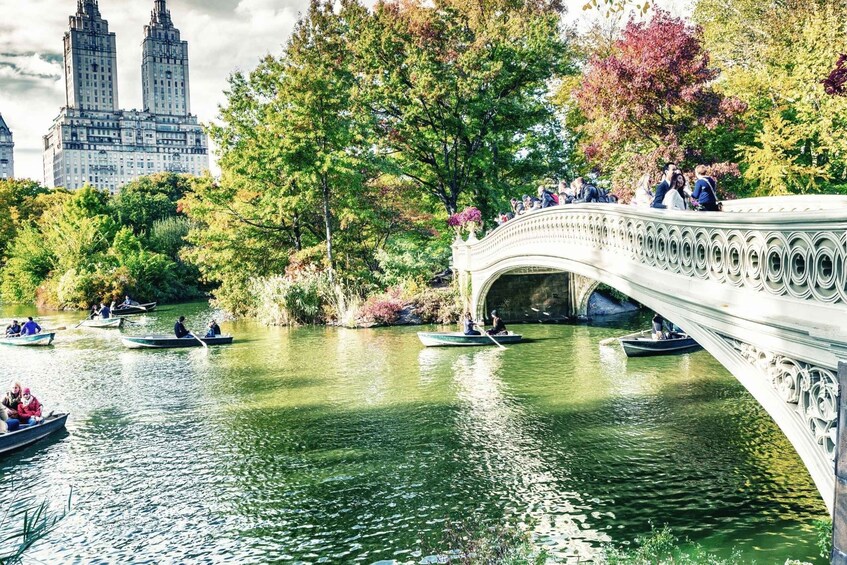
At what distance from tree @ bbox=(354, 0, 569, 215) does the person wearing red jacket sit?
18.6 meters

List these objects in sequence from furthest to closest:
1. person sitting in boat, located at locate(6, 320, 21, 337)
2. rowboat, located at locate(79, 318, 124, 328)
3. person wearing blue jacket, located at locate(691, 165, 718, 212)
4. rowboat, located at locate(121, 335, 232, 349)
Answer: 1. rowboat, located at locate(79, 318, 124, 328)
2. person sitting in boat, located at locate(6, 320, 21, 337)
3. rowboat, located at locate(121, 335, 232, 349)
4. person wearing blue jacket, located at locate(691, 165, 718, 212)

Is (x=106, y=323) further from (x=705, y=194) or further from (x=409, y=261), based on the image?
(x=705, y=194)

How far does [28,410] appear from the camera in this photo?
1307cm

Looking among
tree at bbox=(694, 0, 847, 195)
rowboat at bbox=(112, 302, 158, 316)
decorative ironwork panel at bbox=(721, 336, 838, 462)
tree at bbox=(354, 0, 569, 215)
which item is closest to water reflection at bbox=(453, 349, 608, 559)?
decorative ironwork panel at bbox=(721, 336, 838, 462)

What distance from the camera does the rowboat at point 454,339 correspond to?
848 inches

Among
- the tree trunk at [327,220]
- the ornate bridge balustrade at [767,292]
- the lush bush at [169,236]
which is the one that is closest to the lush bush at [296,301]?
the tree trunk at [327,220]

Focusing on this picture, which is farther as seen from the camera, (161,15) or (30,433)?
(161,15)

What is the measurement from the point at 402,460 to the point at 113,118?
151 metres

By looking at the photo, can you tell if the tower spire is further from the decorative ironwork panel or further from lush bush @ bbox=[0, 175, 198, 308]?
the decorative ironwork panel

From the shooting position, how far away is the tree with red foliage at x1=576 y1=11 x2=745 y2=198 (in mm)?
21281

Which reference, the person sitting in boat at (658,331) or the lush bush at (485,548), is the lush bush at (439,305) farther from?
the lush bush at (485,548)

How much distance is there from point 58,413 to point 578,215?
10.7 meters

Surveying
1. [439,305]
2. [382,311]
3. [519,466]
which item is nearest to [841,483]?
[519,466]

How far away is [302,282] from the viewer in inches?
1177
